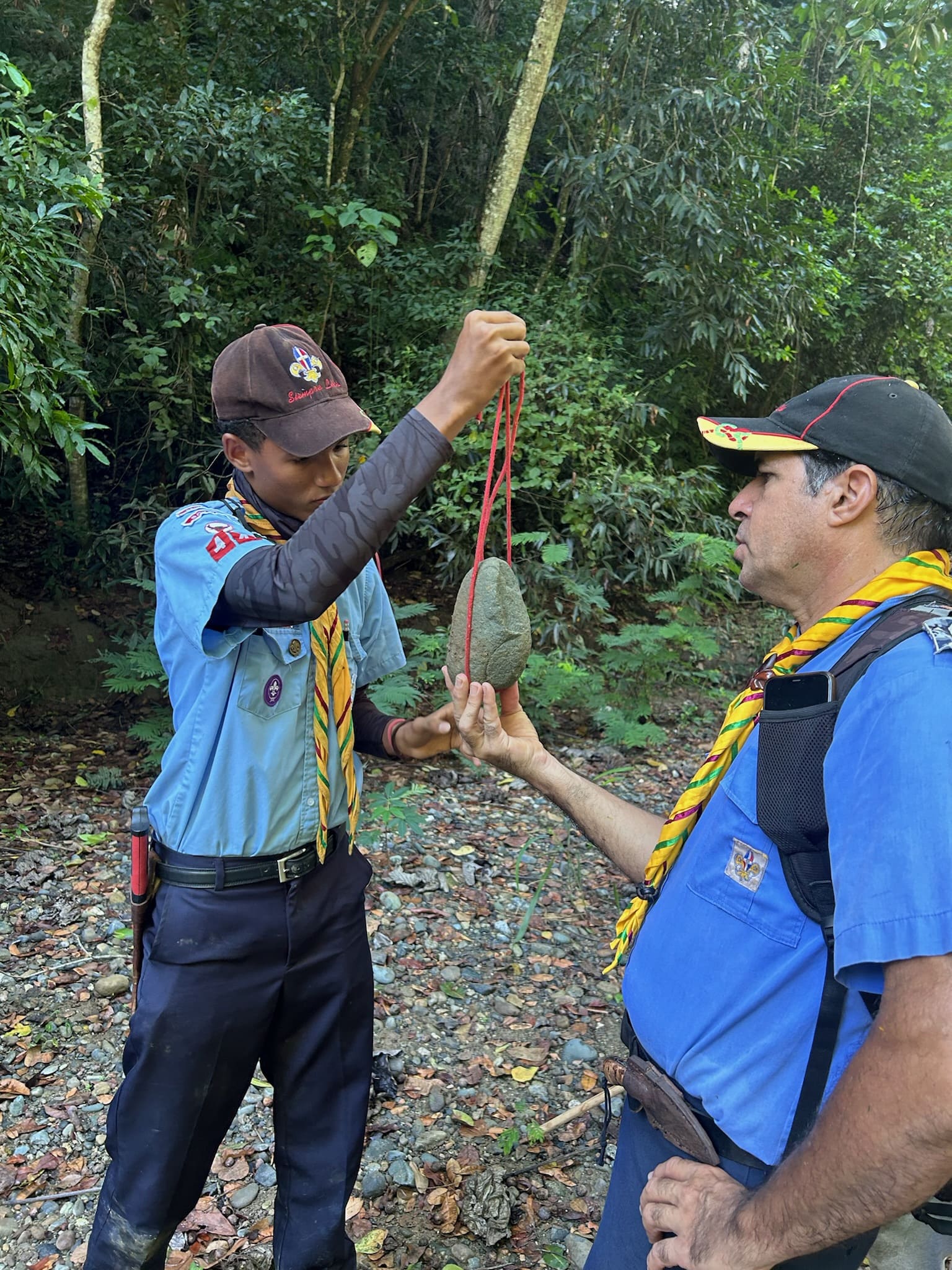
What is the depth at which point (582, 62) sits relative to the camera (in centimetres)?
844

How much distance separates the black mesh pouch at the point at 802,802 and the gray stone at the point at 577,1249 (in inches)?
78.5

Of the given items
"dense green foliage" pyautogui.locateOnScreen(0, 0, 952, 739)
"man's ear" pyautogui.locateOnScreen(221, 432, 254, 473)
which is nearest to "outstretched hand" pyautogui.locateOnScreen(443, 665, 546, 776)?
"man's ear" pyautogui.locateOnScreen(221, 432, 254, 473)

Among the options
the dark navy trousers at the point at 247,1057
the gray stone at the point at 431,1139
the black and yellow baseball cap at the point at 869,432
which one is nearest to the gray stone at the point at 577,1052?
the gray stone at the point at 431,1139

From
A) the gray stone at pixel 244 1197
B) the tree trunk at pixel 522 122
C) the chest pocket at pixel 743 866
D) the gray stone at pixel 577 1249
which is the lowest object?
the gray stone at pixel 244 1197

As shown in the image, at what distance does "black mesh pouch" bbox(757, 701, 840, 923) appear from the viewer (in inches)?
53.4

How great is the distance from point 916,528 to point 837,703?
1.37ft

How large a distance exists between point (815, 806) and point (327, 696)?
117 cm

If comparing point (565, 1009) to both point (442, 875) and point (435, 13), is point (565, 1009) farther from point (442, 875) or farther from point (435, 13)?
point (435, 13)

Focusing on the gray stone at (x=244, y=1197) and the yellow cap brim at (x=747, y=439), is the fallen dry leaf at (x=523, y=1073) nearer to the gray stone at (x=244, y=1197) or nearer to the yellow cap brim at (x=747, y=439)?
the gray stone at (x=244, y=1197)

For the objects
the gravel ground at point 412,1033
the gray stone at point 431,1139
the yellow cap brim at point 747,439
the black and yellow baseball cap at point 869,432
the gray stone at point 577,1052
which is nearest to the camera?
the black and yellow baseball cap at point 869,432

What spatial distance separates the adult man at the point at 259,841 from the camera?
6.19 ft

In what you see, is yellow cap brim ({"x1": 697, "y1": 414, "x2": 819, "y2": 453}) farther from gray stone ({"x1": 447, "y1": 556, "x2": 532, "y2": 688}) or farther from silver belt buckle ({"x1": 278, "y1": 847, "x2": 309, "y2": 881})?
silver belt buckle ({"x1": 278, "y1": 847, "x2": 309, "y2": 881})

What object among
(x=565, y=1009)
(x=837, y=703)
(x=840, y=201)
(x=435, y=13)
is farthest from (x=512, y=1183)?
(x=840, y=201)

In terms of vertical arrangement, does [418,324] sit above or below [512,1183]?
above
